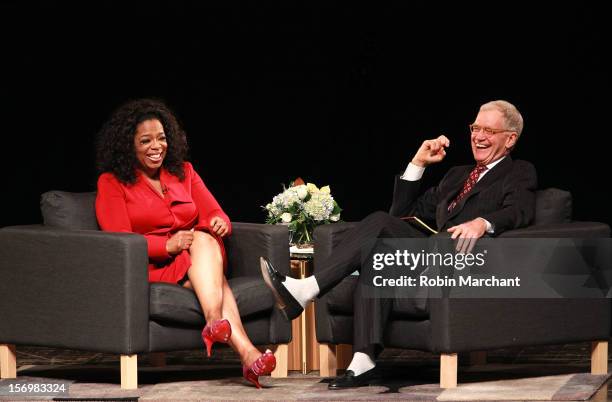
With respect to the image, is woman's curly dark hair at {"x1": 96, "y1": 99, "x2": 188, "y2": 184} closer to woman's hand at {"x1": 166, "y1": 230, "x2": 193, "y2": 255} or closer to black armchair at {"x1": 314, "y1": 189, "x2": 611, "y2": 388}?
woman's hand at {"x1": 166, "y1": 230, "x2": 193, "y2": 255}

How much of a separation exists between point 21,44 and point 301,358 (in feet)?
10.8

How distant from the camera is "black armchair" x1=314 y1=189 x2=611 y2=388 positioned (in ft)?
17.7

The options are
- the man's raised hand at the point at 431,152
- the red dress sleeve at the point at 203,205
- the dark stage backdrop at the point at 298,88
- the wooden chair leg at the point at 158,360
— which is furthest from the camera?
the dark stage backdrop at the point at 298,88

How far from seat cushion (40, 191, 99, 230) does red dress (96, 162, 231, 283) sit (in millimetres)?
120

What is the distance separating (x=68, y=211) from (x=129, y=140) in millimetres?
401

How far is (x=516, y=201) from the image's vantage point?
571cm

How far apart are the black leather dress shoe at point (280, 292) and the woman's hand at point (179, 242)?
0.53 meters

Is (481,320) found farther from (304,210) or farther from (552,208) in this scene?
(304,210)

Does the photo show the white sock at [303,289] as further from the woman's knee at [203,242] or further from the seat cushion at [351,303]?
the woman's knee at [203,242]

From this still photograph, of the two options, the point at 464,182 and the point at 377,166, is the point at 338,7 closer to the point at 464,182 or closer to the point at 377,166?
the point at 377,166

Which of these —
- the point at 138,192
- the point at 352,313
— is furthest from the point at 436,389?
the point at 138,192

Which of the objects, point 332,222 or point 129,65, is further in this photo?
point 129,65

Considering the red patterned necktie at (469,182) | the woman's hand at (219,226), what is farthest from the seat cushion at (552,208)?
the woman's hand at (219,226)

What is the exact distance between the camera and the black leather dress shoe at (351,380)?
5457 mm
